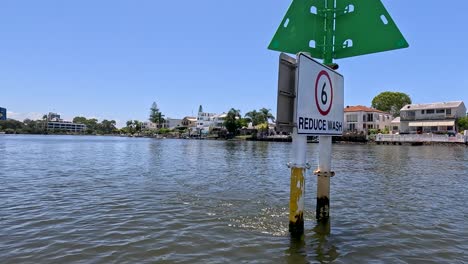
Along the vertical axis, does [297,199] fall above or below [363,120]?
below

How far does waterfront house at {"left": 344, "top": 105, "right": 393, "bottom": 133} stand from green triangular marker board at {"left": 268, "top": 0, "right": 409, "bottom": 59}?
89.0 meters

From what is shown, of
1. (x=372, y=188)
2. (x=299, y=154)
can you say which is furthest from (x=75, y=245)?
(x=372, y=188)

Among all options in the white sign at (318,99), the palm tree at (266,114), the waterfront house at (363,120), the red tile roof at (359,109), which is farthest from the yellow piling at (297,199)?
the palm tree at (266,114)

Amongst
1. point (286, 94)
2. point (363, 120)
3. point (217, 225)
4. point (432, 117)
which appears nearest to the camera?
point (286, 94)

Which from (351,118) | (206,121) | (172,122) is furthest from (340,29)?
(172,122)

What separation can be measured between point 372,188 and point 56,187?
13121 millimetres

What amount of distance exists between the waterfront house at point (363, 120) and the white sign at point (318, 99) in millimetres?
89103

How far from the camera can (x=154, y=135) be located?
175 meters

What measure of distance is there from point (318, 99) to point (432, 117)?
85164 millimetres

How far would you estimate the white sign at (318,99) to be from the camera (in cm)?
566

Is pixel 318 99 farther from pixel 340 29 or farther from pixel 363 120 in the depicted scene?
pixel 363 120

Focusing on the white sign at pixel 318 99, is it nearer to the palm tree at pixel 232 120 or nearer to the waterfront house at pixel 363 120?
the waterfront house at pixel 363 120

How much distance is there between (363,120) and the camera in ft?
302

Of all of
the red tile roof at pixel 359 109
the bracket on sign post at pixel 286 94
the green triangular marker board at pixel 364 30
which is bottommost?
the bracket on sign post at pixel 286 94
